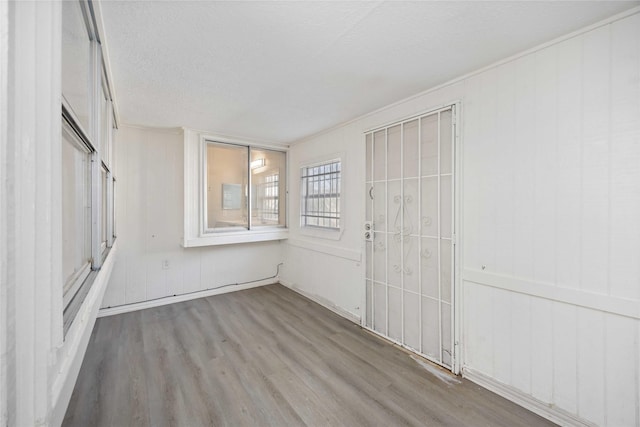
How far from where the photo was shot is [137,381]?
2.11 metres

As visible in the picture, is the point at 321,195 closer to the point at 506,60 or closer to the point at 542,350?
the point at 506,60

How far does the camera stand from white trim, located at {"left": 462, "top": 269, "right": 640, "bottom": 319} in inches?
58.5

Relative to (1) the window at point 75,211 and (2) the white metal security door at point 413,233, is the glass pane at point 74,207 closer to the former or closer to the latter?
(1) the window at point 75,211

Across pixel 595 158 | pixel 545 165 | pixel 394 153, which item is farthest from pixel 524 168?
pixel 394 153

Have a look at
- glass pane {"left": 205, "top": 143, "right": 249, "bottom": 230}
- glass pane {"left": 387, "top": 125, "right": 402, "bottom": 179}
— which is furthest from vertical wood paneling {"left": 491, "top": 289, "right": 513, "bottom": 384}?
glass pane {"left": 205, "top": 143, "right": 249, "bottom": 230}

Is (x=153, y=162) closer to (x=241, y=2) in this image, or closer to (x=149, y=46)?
(x=149, y=46)

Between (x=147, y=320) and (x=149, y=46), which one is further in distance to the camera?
(x=147, y=320)

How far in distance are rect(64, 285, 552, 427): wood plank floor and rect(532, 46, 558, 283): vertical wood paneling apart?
105 cm

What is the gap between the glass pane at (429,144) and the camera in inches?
93.0

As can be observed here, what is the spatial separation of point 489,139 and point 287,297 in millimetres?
3218

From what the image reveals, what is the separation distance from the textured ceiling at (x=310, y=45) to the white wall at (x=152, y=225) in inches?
38.7

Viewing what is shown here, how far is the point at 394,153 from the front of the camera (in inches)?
107

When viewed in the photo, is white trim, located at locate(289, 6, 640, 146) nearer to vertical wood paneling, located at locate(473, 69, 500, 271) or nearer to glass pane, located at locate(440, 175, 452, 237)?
vertical wood paneling, located at locate(473, 69, 500, 271)

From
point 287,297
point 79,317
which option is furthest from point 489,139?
point 287,297
